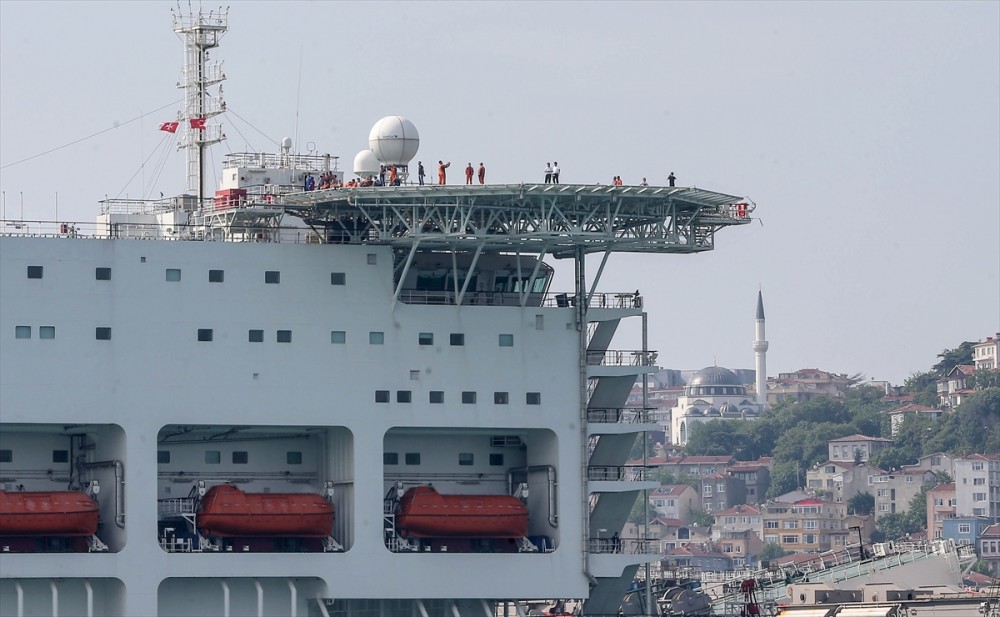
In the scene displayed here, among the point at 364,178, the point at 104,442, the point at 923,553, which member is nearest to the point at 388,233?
the point at 364,178

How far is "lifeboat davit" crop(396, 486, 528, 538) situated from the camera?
61.5 m

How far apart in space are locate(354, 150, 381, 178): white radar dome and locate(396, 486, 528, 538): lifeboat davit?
1017cm

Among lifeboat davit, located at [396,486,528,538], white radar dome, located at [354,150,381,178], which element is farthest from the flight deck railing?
white radar dome, located at [354,150,381,178]

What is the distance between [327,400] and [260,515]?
12.2 feet

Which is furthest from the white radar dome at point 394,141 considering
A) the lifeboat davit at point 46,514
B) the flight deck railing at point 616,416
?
the lifeboat davit at point 46,514

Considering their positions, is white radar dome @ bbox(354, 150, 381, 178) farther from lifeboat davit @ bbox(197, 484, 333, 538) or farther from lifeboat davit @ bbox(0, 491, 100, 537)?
lifeboat davit @ bbox(0, 491, 100, 537)

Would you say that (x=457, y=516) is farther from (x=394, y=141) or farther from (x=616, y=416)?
(x=394, y=141)

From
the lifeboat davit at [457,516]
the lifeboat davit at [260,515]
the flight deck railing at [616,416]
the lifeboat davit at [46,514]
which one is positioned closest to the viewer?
the lifeboat davit at [46,514]

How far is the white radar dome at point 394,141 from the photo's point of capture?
2483 inches

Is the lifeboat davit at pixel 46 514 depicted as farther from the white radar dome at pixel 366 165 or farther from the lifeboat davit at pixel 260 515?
the white radar dome at pixel 366 165

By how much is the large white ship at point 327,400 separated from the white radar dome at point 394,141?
0.07 m

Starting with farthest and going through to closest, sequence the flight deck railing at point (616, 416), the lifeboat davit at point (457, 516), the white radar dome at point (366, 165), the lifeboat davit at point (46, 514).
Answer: the white radar dome at point (366, 165), the flight deck railing at point (616, 416), the lifeboat davit at point (457, 516), the lifeboat davit at point (46, 514)

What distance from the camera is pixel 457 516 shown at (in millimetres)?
61781

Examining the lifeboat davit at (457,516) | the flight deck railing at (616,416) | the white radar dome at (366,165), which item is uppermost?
the white radar dome at (366,165)
